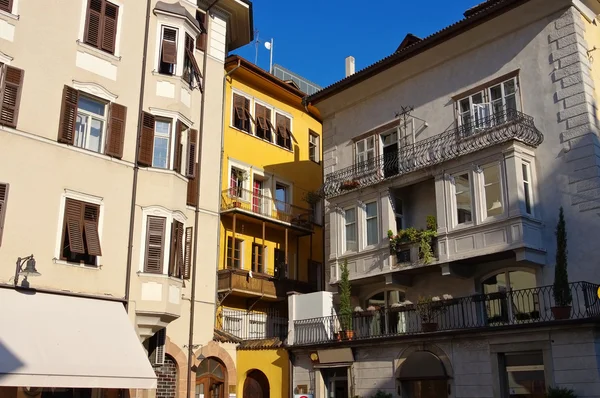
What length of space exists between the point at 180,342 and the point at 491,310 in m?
9.59

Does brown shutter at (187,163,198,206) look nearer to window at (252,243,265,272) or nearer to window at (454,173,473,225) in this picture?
window at (252,243,265,272)

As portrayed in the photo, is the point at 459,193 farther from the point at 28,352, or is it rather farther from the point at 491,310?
the point at 28,352

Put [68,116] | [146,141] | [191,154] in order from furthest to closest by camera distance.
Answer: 1. [191,154]
2. [146,141]
3. [68,116]

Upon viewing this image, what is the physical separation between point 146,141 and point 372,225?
8.02m

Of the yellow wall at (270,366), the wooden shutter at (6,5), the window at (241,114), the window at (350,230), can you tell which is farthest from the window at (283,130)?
the wooden shutter at (6,5)

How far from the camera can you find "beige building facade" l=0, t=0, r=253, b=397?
640 inches

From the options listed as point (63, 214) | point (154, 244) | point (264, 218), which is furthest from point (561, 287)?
point (264, 218)

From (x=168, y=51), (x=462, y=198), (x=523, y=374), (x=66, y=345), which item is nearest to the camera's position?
(x=66, y=345)

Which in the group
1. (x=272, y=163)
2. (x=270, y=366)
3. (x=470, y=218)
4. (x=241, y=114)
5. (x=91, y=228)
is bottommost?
(x=270, y=366)

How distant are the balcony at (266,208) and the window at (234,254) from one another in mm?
1359

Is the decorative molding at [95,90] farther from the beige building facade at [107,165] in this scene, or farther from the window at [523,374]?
the window at [523,374]

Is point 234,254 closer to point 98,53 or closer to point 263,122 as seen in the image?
point 263,122

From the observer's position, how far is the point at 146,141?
18984 mm

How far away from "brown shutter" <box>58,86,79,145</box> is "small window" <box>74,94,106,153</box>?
32cm
